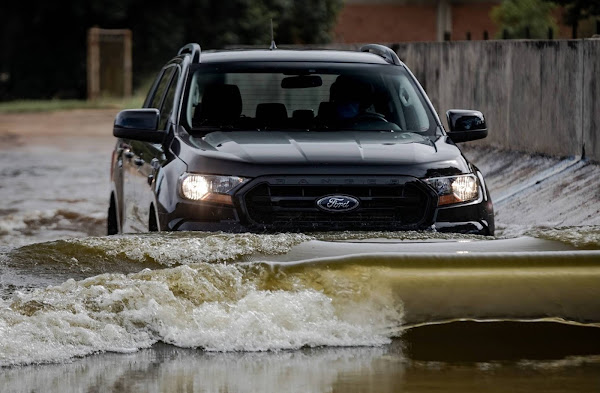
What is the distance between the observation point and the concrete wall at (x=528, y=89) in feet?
52.8

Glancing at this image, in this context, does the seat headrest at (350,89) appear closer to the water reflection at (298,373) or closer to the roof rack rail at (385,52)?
the roof rack rail at (385,52)

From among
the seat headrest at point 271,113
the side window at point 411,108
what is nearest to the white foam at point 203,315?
the seat headrest at point 271,113

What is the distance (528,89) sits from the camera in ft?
58.6

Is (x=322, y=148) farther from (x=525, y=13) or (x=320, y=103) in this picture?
(x=525, y=13)

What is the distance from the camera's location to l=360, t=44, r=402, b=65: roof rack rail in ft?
Answer: 36.0

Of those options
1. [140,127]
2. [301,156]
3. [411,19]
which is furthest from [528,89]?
[411,19]

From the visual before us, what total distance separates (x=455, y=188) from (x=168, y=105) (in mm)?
2356

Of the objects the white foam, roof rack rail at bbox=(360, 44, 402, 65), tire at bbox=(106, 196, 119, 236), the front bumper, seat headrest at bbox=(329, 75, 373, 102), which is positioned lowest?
tire at bbox=(106, 196, 119, 236)

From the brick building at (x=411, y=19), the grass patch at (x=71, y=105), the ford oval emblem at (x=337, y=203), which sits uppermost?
the ford oval emblem at (x=337, y=203)

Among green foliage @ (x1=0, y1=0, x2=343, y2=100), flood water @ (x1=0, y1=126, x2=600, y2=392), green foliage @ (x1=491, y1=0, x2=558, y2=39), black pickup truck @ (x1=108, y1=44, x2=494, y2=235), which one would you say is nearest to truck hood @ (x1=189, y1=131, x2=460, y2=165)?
black pickup truck @ (x1=108, y1=44, x2=494, y2=235)

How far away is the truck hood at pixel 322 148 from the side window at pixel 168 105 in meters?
0.77

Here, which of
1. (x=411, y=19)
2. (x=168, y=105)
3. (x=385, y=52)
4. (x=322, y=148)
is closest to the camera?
(x=322, y=148)

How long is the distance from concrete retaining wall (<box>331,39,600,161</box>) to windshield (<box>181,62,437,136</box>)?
5.36m

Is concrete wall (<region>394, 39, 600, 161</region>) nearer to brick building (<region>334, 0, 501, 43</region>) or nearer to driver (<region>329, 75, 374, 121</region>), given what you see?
driver (<region>329, 75, 374, 121</region>)
